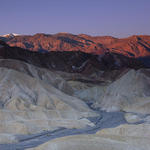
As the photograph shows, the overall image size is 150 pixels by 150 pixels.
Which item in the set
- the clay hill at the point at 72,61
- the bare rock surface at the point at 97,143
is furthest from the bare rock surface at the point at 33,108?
the clay hill at the point at 72,61

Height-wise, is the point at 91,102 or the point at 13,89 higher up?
the point at 13,89

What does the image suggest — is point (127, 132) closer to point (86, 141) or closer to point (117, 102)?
point (86, 141)

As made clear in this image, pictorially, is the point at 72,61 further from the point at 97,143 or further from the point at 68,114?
the point at 97,143

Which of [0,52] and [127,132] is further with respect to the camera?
[0,52]

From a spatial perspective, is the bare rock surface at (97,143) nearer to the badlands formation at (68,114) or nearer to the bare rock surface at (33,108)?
the badlands formation at (68,114)

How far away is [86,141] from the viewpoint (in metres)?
22.4

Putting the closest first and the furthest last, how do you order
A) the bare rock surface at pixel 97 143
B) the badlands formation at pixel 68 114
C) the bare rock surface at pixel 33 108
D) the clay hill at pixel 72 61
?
the bare rock surface at pixel 97 143 < the badlands formation at pixel 68 114 < the bare rock surface at pixel 33 108 < the clay hill at pixel 72 61

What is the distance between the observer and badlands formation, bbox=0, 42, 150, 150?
76.3ft

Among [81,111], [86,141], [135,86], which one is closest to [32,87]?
[81,111]

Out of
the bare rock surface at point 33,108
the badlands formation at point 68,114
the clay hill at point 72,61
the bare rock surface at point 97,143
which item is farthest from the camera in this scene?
the clay hill at point 72,61

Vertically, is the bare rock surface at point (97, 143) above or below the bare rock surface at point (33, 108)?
above

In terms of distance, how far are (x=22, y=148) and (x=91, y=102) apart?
4446 cm

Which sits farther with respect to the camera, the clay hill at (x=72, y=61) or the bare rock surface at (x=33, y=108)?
the clay hill at (x=72, y=61)

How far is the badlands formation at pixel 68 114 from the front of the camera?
76.3 feet
